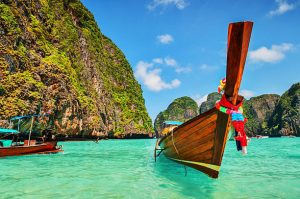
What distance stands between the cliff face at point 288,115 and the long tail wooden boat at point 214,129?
138 meters

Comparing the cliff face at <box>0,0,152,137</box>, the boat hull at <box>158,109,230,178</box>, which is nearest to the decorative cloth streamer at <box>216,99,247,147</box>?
the boat hull at <box>158,109,230,178</box>

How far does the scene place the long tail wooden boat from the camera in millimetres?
5136

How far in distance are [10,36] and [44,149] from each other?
A: 25687 mm

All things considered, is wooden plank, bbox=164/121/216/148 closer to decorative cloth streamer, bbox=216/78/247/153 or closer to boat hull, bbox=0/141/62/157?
decorative cloth streamer, bbox=216/78/247/153

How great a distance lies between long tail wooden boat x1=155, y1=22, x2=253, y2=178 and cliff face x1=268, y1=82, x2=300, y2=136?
138 meters

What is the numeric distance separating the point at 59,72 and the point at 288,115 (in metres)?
124

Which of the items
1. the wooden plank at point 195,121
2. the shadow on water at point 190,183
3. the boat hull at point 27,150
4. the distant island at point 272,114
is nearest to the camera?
the wooden plank at point 195,121

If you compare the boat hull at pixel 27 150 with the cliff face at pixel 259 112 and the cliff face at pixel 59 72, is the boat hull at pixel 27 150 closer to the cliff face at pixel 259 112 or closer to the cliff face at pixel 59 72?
the cliff face at pixel 59 72

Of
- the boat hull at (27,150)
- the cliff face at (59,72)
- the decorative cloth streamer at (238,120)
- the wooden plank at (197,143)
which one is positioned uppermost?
the cliff face at (59,72)

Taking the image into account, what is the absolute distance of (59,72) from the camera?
47.9 meters

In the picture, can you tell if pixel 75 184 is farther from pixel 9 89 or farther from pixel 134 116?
pixel 134 116

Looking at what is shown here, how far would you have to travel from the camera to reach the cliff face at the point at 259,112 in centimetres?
16625

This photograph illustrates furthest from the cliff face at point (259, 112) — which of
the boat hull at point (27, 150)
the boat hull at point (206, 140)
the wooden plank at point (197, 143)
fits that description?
the boat hull at point (206, 140)

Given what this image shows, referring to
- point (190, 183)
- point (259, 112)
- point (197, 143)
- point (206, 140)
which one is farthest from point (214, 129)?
point (259, 112)
